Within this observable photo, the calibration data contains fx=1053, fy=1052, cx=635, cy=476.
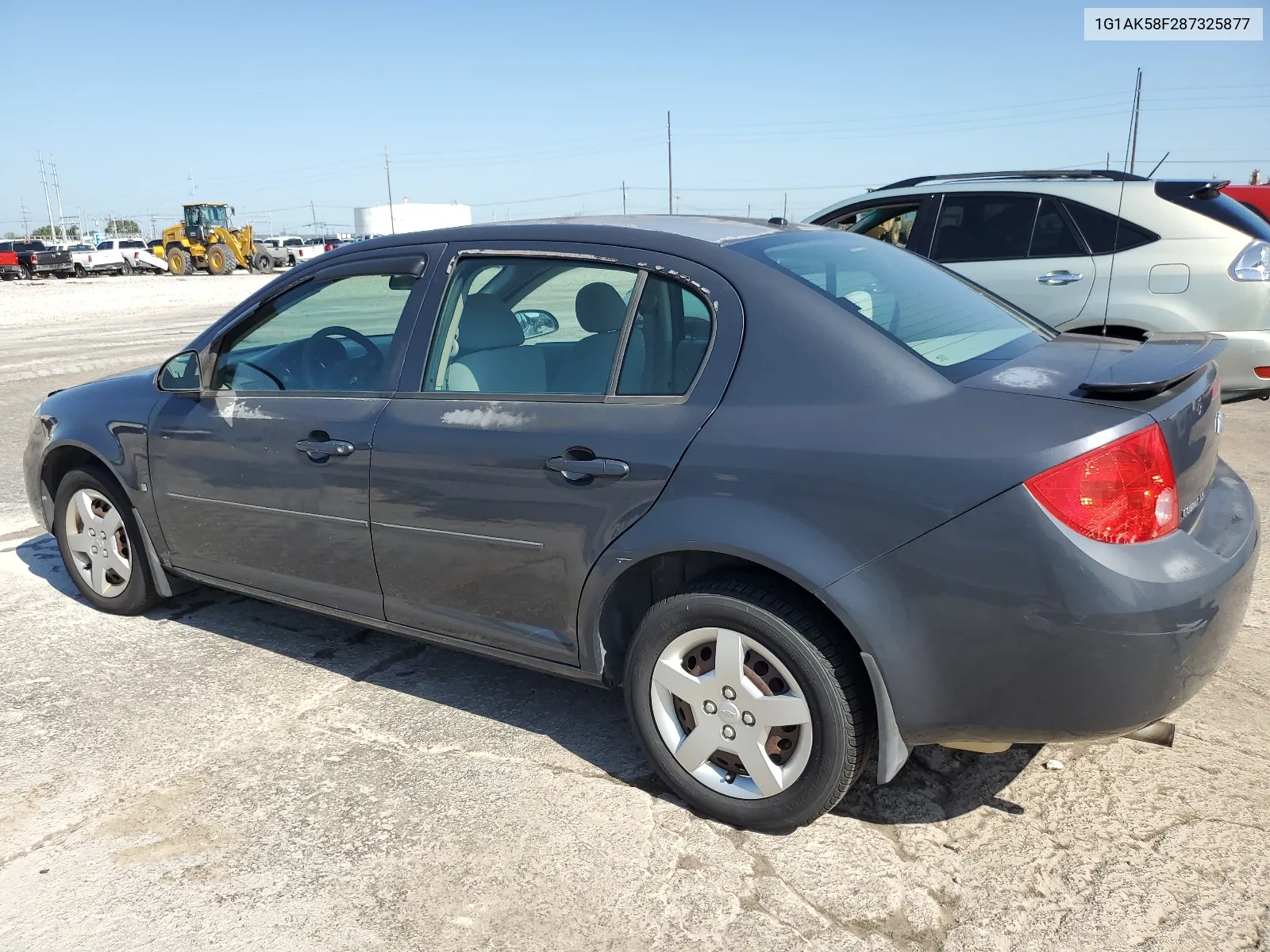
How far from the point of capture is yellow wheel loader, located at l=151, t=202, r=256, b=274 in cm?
4447

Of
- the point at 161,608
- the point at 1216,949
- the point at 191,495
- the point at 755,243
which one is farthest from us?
the point at 161,608

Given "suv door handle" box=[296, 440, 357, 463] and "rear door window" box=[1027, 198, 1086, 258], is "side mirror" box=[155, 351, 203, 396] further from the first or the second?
"rear door window" box=[1027, 198, 1086, 258]

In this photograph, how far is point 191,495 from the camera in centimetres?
398

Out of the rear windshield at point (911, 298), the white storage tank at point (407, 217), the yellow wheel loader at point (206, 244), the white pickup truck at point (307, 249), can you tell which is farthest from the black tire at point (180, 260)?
the rear windshield at point (911, 298)

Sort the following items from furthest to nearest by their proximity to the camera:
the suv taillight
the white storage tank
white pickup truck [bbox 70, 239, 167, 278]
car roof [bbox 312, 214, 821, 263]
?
1. the white storage tank
2. white pickup truck [bbox 70, 239, 167, 278]
3. the suv taillight
4. car roof [bbox 312, 214, 821, 263]

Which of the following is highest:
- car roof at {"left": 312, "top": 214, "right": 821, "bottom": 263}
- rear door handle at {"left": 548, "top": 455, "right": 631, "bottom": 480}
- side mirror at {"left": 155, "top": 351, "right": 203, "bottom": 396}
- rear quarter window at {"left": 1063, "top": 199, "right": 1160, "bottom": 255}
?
car roof at {"left": 312, "top": 214, "right": 821, "bottom": 263}

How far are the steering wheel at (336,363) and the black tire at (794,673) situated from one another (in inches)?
53.2

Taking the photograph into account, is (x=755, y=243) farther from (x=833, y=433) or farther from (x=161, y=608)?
(x=161, y=608)

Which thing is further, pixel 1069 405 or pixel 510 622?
pixel 510 622

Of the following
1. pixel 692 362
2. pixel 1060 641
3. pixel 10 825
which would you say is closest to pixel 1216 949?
pixel 1060 641

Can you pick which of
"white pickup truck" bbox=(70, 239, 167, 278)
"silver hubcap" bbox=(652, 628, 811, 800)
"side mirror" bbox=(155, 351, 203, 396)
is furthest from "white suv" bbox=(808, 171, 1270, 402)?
"white pickup truck" bbox=(70, 239, 167, 278)

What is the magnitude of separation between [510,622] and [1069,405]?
1718 mm

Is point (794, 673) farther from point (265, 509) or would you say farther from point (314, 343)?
point (314, 343)

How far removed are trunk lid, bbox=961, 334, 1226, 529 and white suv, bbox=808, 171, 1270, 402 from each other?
3049mm
